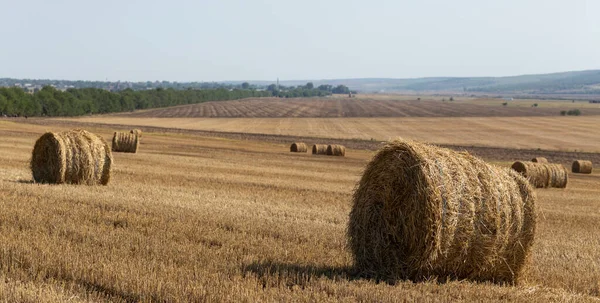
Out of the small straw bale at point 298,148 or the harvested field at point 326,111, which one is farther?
the harvested field at point 326,111

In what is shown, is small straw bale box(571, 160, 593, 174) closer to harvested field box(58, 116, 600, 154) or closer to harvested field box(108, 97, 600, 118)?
harvested field box(58, 116, 600, 154)

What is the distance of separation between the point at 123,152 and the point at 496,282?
25569mm

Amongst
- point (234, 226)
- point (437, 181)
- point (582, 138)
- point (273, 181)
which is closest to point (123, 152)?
point (273, 181)

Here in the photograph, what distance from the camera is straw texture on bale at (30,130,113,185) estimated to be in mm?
17031

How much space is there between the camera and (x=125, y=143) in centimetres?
3173

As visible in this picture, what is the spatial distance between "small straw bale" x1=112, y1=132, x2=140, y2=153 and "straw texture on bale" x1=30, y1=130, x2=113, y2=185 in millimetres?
14116

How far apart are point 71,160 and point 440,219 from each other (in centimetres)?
1164

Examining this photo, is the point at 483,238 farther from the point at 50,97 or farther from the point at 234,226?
the point at 50,97

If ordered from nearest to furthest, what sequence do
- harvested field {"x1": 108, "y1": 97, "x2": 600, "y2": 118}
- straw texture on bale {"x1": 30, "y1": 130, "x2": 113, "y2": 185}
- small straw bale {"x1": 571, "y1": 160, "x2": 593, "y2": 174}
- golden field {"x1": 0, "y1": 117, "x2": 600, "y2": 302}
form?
golden field {"x1": 0, "y1": 117, "x2": 600, "y2": 302} < straw texture on bale {"x1": 30, "y1": 130, "x2": 113, "y2": 185} < small straw bale {"x1": 571, "y1": 160, "x2": 593, "y2": 174} < harvested field {"x1": 108, "y1": 97, "x2": 600, "y2": 118}

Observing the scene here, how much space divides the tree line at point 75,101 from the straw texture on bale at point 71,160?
7761 cm

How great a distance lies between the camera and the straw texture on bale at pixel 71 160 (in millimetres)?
17031

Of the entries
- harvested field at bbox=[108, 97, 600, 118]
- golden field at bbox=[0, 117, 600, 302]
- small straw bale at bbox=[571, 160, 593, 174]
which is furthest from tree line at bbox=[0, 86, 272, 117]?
golden field at bbox=[0, 117, 600, 302]

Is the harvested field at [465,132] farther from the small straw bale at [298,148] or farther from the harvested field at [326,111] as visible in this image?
the harvested field at [326,111]

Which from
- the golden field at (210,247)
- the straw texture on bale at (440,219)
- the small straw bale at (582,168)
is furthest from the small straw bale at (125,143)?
the straw texture on bale at (440,219)
